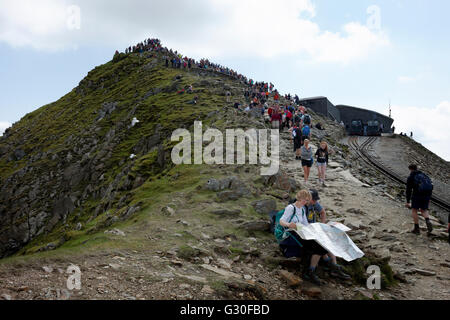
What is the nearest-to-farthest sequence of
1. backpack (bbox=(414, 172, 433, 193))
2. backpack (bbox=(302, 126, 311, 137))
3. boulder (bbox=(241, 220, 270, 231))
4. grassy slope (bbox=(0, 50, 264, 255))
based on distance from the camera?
boulder (bbox=(241, 220, 270, 231)), backpack (bbox=(414, 172, 433, 193)), grassy slope (bbox=(0, 50, 264, 255)), backpack (bbox=(302, 126, 311, 137))

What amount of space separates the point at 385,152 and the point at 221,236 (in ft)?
93.9

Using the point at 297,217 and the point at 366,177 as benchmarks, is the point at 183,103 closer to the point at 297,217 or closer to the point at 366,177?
the point at 366,177

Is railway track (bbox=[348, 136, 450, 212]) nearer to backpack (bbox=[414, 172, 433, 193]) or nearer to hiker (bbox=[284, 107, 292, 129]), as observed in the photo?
hiker (bbox=[284, 107, 292, 129])

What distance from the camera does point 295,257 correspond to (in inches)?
319

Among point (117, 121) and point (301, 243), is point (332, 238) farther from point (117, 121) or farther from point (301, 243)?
point (117, 121)

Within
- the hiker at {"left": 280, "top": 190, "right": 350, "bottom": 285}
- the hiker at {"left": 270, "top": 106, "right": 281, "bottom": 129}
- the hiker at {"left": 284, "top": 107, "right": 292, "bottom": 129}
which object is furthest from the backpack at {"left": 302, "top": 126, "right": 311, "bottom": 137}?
the hiker at {"left": 280, "top": 190, "right": 350, "bottom": 285}

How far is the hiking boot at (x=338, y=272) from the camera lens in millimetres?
7587

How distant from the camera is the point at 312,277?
7.17 metres

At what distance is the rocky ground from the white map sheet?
842mm

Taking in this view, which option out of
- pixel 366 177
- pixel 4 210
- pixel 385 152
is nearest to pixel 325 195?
pixel 366 177

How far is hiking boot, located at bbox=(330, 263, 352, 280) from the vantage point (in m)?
7.59

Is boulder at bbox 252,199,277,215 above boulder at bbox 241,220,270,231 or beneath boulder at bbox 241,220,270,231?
above

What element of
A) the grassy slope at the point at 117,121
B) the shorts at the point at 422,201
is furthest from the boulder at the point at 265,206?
the shorts at the point at 422,201

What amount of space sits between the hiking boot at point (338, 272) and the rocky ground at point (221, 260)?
135 millimetres
